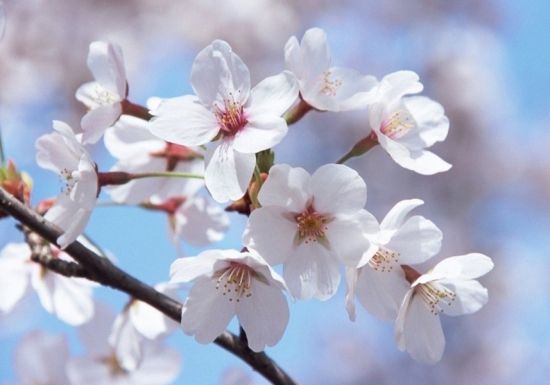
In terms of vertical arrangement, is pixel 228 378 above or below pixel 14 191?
below

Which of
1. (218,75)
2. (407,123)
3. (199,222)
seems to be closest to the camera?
(218,75)

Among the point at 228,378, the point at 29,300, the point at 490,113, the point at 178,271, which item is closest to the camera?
the point at 178,271

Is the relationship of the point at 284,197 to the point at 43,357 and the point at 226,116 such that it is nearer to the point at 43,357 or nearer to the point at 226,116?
the point at 226,116

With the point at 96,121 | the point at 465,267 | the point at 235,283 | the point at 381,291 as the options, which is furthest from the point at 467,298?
the point at 96,121

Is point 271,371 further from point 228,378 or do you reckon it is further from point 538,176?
point 538,176

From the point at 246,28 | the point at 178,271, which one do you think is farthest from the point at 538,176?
the point at 178,271

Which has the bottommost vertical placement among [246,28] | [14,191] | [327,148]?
[327,148]
